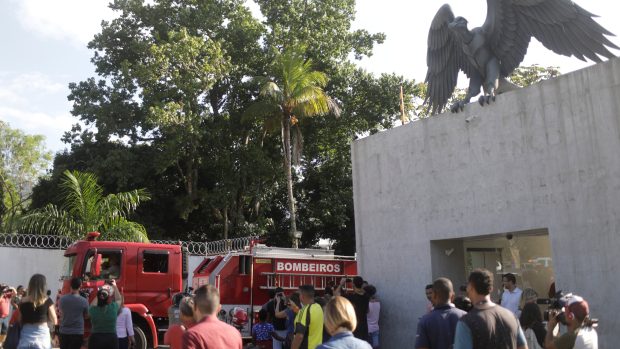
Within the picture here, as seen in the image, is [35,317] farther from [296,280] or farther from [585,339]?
[296,280]

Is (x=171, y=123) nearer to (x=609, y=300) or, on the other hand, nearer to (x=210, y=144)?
(x=210, y=144)

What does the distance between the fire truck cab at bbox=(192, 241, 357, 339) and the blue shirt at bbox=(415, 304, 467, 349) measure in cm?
911

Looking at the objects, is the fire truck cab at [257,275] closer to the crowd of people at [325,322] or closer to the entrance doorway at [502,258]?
the crowd of people at [325,322]

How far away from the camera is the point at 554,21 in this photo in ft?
33.1

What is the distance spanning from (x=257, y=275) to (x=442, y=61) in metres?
6.55

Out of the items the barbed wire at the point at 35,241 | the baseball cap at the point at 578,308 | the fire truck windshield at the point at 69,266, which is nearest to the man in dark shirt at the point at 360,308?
the baseball cap at the point at 578,308

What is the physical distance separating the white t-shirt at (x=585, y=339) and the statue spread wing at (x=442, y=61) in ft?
24.2

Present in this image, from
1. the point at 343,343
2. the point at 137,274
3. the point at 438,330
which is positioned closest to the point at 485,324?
the point at 438,330

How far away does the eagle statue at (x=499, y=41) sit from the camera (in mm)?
9852

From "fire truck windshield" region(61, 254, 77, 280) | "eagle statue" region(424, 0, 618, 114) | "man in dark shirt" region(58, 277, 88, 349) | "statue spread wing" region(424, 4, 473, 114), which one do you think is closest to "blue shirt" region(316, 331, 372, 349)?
"man in dark shirt" region(58, 277, 88, 349)

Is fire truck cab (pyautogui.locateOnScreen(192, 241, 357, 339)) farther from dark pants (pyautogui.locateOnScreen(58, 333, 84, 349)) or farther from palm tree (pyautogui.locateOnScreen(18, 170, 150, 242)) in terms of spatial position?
dark pants (pyautogui.locateOnScreen(58, 333, 84, 349))

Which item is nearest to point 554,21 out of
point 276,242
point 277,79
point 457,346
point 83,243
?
point 457,346

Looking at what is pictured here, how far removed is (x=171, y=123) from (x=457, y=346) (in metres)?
20.0

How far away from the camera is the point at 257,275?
14633 mm
